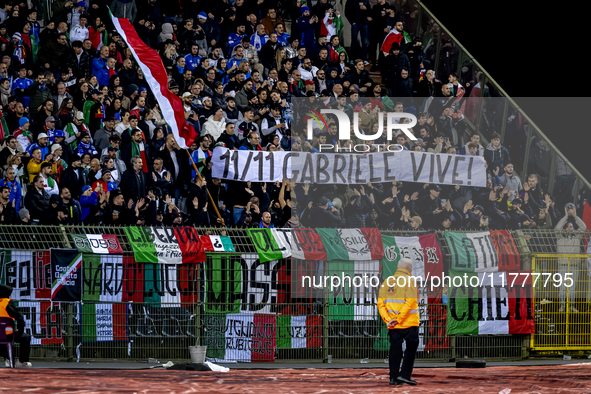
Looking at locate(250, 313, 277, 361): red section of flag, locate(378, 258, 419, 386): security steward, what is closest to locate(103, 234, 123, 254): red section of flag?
locate(250, 313, 277, 361): red section of flag

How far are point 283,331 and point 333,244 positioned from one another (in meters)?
1.79

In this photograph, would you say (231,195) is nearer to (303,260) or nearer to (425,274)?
(303,260)

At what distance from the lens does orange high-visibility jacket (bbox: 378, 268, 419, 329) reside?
1181cm

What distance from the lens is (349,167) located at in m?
18.9

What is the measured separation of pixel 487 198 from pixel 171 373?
950 centimetres

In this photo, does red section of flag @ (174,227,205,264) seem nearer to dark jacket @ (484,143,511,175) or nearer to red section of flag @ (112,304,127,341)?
red section of flag @ (112,304,127,341)

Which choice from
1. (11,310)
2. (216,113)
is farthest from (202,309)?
(216,113)

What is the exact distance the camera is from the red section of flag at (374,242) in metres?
15.1

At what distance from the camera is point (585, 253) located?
16.0m

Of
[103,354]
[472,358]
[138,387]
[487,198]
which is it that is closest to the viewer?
[138,387]

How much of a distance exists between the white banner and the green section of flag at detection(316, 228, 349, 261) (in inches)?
128

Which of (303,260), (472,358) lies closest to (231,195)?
(303,260)

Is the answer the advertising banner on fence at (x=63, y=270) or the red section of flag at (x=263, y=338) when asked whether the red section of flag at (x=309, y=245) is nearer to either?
the red section of flag at (x=263, y=338)

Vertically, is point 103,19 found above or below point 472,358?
above
